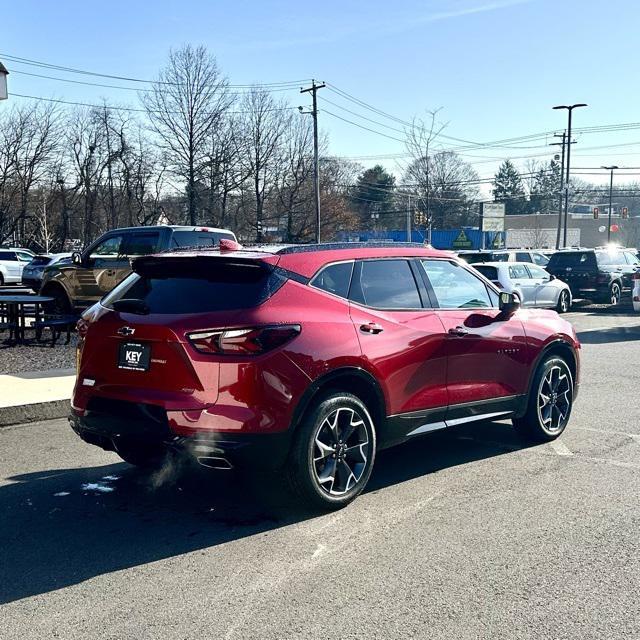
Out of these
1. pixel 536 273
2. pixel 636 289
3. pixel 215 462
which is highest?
pixel 536 273

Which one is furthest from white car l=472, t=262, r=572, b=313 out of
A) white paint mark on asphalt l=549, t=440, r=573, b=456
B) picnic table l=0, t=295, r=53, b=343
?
white paint mark on asphalt l=549, t=440, r=573, b=456

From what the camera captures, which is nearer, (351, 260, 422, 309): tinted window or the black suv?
(351, 260, 422, 309): tinted window

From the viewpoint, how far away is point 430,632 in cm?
340

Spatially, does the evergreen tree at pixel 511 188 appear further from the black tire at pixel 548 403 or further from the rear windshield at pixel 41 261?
the black tire at pixel 548 403

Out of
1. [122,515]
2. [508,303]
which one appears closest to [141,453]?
[122,515]

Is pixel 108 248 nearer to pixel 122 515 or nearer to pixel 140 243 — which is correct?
pixel 140 243

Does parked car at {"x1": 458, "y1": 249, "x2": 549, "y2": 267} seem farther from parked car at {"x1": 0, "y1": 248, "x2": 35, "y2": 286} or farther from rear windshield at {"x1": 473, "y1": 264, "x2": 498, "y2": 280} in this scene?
parked car at {"x1": 0, "y1": 248, "x2": 35, "y2": 286}

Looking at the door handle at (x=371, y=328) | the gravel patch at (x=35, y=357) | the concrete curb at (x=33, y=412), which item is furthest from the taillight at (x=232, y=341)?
the gravel patch at (x=35, y=357)

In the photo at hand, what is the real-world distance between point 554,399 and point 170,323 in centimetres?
395

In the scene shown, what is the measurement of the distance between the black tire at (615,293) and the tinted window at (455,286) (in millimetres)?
18520

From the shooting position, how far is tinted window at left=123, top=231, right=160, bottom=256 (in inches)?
613

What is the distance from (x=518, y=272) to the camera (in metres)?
19.9

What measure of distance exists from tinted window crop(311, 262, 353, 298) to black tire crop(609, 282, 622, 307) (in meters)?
20.0

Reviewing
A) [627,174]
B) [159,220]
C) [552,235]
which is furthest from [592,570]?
[552,235]
